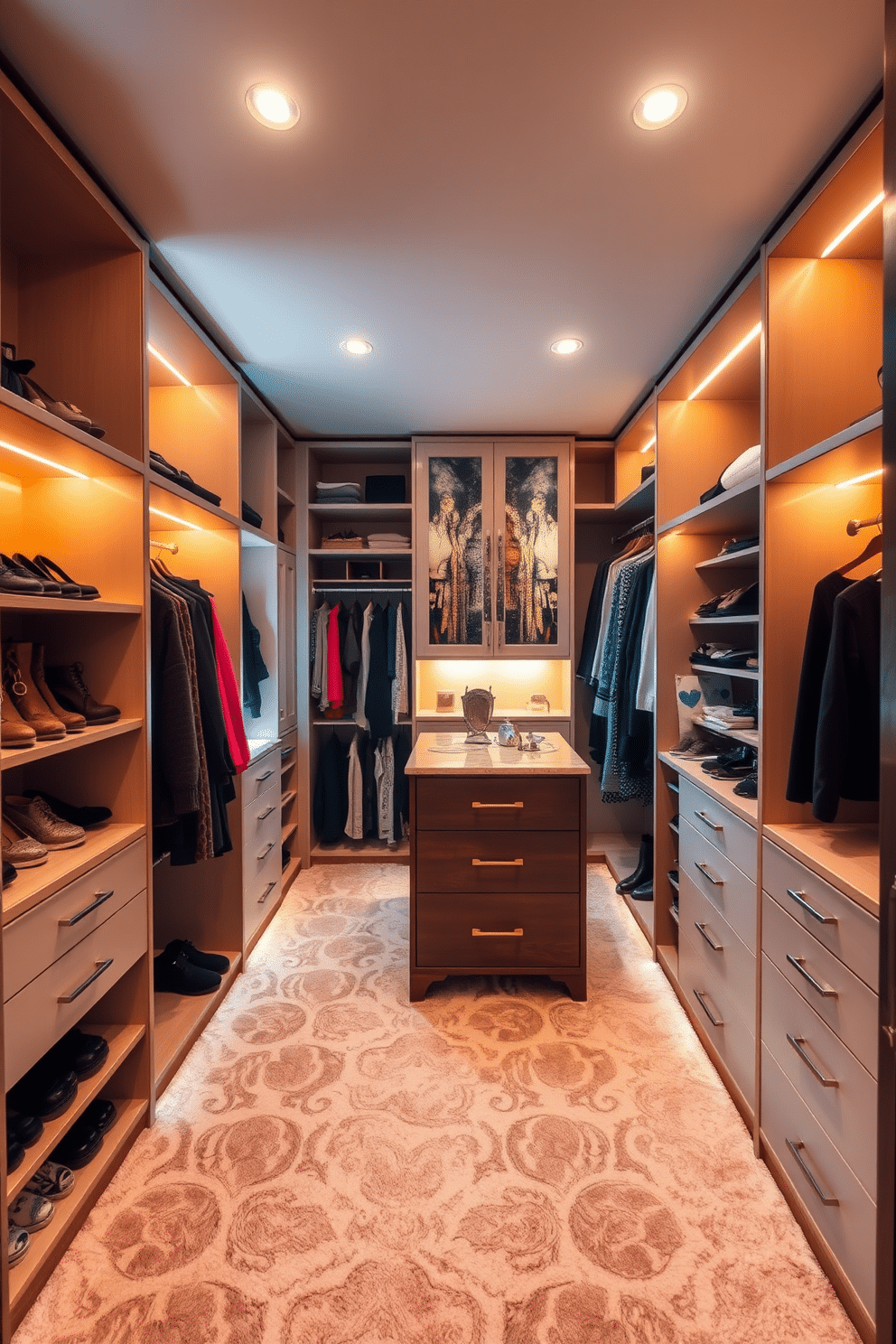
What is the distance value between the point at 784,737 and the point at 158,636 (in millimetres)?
1876

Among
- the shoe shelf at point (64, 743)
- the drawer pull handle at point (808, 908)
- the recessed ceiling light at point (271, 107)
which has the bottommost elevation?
the drawer pull handle at point (808, 908)

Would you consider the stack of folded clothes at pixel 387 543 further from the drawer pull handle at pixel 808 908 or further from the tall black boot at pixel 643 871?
the drawer pull handle at pixel 808 908

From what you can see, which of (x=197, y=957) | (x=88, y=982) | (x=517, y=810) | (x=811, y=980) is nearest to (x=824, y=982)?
(x=811, y=980)

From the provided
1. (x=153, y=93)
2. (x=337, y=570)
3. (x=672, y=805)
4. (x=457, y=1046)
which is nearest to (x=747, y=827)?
(x=672, y=805)

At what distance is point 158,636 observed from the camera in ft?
6.68

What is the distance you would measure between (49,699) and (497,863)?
1557 mm

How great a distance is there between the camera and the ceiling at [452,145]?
1.20 metres

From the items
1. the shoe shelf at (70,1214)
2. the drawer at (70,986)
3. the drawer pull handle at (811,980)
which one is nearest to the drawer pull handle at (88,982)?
the drawer at (70,986)

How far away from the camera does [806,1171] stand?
147cm

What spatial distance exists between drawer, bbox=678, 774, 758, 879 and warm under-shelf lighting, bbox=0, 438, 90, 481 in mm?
2111

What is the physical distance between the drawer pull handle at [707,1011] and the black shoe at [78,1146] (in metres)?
1.79

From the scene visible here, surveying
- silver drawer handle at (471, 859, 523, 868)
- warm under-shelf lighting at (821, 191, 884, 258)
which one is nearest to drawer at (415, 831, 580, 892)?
silver drawer handle at (471, 859, 523, 868)

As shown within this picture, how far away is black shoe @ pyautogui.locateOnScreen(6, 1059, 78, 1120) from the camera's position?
1503 millimetres

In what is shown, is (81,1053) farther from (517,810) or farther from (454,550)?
(454,550)
